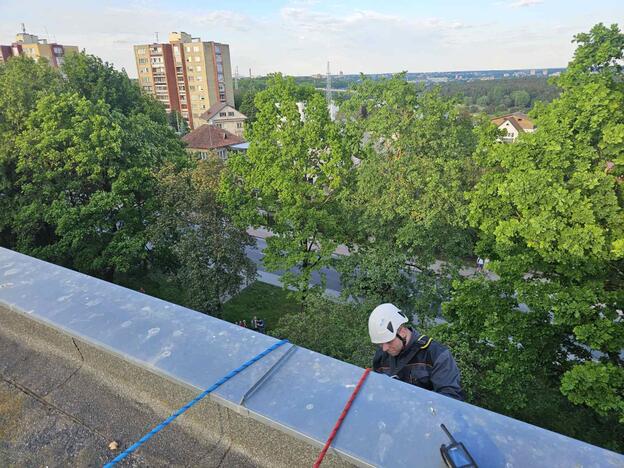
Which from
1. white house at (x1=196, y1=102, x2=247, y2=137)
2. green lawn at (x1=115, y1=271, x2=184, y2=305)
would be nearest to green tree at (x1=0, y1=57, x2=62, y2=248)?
green lawn at (x1=115, y1=271, x2=184, y2=305)

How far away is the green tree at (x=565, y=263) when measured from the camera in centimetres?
875

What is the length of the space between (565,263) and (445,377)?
24.3 ft

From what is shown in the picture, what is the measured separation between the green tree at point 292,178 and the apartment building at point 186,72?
59705 millimetres

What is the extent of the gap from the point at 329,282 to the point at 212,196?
33.9 ft

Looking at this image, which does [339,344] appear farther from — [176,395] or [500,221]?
[176,395]

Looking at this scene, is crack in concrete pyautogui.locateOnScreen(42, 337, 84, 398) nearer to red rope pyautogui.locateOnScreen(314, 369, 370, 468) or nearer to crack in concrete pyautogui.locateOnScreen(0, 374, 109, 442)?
crack in concrete pyautogui.locateOnScreen(0, 374, 109, 442)

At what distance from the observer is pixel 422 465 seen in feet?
6.04

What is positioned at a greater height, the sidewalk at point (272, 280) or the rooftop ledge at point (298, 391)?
the rooftop ledge at point (298, 391)

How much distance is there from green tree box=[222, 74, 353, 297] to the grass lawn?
10.9 ft

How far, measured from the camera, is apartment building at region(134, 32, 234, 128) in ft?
232

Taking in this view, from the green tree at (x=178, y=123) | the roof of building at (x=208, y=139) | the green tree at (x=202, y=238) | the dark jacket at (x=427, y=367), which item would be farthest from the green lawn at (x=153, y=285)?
the green tree at (x=178, y=123)

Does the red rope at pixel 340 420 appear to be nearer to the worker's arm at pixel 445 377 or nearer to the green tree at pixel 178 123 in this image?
the worker's arm at pixel 445 377

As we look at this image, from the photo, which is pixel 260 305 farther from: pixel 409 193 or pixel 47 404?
pixel 47 404

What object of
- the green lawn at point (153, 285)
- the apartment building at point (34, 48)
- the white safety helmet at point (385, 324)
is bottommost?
the green lawn at point (153, 285)
